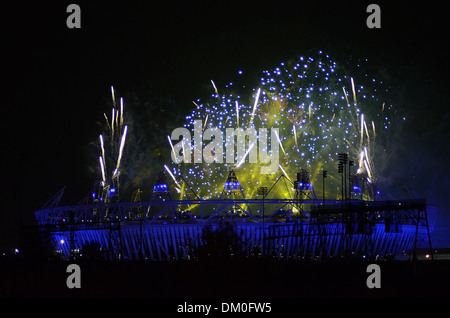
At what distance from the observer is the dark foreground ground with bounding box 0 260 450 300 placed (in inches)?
1900

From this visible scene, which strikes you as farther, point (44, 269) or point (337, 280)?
point (44, 269)

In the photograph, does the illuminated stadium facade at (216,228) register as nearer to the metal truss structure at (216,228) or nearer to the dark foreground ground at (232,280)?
the metal truss structure at (216,228)

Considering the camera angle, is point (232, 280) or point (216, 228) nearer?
point (232, 280)

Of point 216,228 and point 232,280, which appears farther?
point 216,228

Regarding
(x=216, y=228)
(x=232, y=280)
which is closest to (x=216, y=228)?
(x=216, y=228)

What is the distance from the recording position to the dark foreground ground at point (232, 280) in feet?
158

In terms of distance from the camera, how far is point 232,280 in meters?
51.9

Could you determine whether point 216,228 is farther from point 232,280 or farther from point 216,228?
point 232,280

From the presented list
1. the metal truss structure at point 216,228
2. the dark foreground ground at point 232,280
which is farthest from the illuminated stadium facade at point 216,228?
the dark foreground ground at point 232,280

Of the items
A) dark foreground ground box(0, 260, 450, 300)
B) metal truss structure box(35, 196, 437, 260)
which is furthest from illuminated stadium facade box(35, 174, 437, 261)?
dark foreground ground box(0, 260, 450, 300)

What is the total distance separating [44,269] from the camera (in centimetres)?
6184
